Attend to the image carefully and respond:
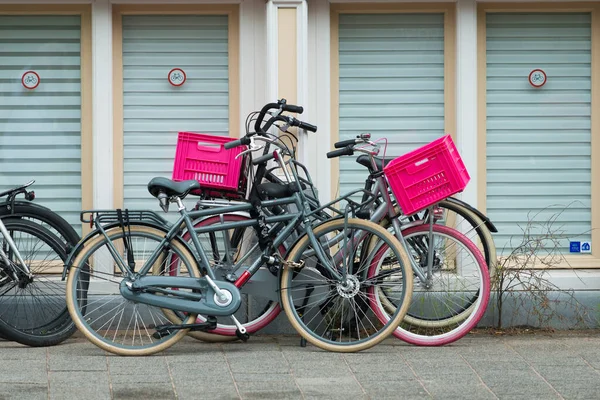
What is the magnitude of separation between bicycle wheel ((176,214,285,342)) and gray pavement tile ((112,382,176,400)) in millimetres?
1333

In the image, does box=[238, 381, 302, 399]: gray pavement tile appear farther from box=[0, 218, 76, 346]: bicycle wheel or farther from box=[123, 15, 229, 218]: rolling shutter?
box=[123, 15, 229, 218]: rolling shutter

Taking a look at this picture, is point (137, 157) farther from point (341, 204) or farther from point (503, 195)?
point (503, 195)

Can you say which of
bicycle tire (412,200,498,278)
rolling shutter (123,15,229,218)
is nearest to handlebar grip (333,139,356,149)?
bicycle tire (412,200,498,278)

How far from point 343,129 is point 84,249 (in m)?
2.36

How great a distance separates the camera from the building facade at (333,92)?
905 centimetres

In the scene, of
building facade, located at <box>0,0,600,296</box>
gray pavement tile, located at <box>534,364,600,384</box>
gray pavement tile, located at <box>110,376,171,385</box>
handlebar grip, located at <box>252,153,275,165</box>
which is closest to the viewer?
gray pavement tile, located at <box>110,376,171,385</box>

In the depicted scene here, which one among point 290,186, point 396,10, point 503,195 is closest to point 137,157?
point 290,186

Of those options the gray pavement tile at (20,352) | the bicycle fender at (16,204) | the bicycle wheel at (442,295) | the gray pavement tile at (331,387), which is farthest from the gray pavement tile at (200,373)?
the bicycle fender at (16,204)

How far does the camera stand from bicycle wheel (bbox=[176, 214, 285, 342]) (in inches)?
324

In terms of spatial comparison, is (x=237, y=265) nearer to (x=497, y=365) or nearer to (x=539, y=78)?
(x=497, y=365)

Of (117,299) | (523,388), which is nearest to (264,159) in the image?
(117,299)

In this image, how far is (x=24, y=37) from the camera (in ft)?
29.7

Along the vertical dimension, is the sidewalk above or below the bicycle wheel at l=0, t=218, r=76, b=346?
below

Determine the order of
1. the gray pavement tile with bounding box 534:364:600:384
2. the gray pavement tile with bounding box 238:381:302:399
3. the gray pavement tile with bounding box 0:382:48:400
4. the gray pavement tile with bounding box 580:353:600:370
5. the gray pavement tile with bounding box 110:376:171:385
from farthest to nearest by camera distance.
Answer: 1. the gray pavement tile with bounding box 580:353:600:370
2. the gray pavement tile with bounding box 534:364:600:384
3. the gray pavement tile with bounding box 110:376:171:385
4. the gray pavement tile with bounding box 238:381:302:399
5. the gray pavement tile with bounding box 0:382:48:400
